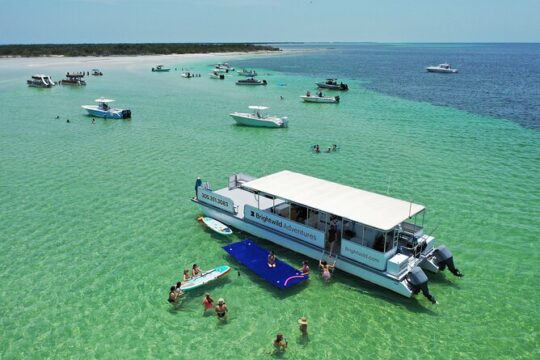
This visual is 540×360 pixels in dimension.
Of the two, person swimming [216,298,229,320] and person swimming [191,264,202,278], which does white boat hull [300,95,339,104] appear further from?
person swimming [216,298,229,320]

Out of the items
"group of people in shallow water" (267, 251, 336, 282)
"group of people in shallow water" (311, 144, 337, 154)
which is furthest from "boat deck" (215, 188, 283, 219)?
"group of people in shallow water" (311, 144, 337, 154)

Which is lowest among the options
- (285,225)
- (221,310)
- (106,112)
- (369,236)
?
(221,310)

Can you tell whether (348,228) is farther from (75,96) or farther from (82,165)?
(75,96)

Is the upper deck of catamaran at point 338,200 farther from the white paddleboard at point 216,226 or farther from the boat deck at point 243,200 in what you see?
the white paddleboard at point 216,226

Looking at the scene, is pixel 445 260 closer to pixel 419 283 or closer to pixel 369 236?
pixel 419 283

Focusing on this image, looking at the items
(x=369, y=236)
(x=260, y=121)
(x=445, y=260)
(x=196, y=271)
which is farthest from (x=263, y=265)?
(x=260, y=121)

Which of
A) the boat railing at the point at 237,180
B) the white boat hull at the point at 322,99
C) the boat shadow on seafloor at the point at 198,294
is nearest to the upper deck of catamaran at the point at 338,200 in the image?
the boat railing at the point at 237,180
